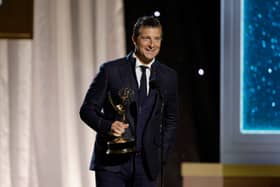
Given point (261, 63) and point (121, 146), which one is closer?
point (121, 146)

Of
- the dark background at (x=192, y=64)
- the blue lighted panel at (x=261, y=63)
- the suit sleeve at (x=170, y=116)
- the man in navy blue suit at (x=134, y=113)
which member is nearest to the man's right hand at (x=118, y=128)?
the man in navy blue suit at (x=134, y=113)

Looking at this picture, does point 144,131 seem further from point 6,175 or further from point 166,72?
point 6,175

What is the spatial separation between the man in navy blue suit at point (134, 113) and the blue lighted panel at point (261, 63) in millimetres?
972

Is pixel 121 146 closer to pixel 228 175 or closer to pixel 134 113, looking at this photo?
pixel 134 113

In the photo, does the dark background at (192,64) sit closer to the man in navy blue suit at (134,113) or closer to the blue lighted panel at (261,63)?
the blue lighted panel at (261,63)

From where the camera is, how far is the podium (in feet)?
9.46

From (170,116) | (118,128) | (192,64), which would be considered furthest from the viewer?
(192,64)

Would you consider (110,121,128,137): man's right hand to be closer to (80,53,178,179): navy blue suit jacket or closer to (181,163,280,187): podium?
(80,53,178,179): navy blue suit jacket

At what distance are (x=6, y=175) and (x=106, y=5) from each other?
39.6 inches

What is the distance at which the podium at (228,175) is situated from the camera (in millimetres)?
2883

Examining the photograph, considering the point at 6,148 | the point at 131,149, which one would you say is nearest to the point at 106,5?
the point at 6,148

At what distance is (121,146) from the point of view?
200 centimetres

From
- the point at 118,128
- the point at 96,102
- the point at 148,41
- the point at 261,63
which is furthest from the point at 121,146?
the point at 261,63

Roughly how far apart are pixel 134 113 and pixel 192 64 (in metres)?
0.90
